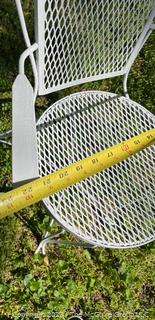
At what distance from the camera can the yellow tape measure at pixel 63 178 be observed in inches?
54.0

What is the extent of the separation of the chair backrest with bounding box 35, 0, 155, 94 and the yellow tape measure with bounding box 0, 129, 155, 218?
38cm

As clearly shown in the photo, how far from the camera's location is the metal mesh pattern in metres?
1.74

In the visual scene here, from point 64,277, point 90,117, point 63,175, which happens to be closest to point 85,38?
point 90,117

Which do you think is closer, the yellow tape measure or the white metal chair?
the yellow tape measure

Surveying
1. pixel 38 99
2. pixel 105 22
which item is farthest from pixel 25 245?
pixel 105 22

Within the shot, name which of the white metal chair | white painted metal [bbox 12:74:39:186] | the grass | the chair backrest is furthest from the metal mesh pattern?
the grass

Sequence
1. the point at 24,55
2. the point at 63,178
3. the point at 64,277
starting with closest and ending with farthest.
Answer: the point at 63,178, the point at 24,55, the point at 64,277

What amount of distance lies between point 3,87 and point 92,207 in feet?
3.81

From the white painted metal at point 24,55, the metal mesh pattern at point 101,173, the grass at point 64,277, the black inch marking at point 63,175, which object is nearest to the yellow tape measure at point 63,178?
the black inch marking at point 63,175

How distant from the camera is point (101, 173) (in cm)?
184

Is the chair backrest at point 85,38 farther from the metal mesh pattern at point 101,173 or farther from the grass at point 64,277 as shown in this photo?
the grass at point 64,277

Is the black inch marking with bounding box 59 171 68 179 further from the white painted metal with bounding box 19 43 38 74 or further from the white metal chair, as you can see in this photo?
the white painted metal with bounding box 19 43 38 74

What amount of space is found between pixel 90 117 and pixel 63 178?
52 cm

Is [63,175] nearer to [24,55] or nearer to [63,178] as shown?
[63,178]
